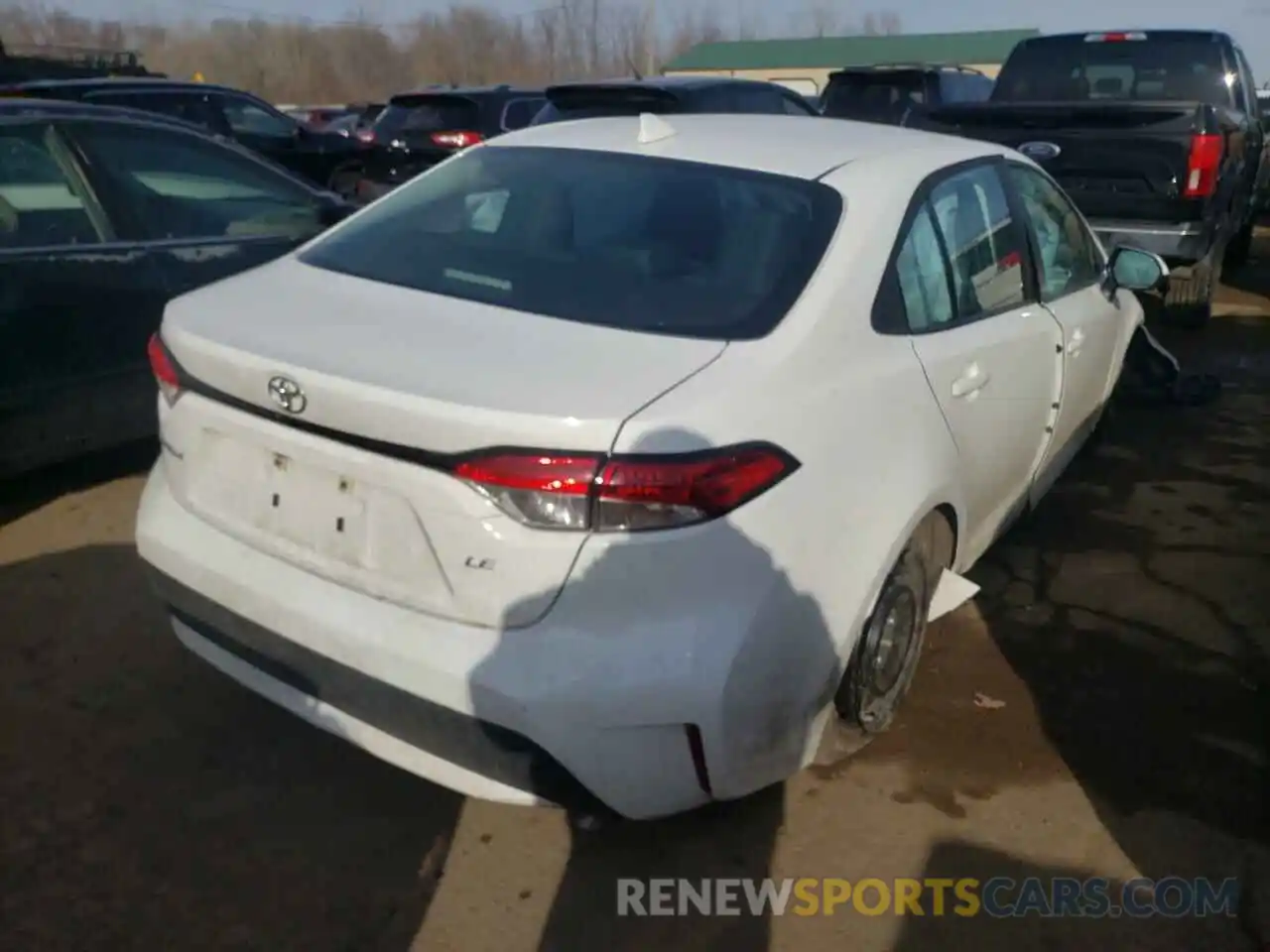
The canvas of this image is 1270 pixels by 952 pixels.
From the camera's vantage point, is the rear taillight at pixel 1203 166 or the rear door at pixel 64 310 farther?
the rear taillight at pixel 1203 166

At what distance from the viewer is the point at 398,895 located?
2514 mm

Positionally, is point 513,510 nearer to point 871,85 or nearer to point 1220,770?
point 1220,770

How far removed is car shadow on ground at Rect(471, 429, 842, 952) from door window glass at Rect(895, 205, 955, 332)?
0.90 metres

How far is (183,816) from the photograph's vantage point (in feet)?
8.94

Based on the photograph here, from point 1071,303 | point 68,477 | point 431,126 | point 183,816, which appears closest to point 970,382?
point 1071,303

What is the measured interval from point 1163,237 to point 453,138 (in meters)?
6.48

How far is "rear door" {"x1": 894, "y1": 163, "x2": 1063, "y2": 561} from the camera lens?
291cm

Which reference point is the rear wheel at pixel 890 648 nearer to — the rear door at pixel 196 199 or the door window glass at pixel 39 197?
the rear door at pixel 196 199

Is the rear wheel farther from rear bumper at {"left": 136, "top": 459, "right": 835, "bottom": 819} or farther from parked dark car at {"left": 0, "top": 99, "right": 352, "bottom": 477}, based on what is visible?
parked dark car at {"left": 0, "top": 99, "right": 352, "bottom": 477}

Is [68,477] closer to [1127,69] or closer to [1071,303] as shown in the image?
[1071,303]

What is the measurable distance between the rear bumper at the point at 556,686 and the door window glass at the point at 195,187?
2.50 meters

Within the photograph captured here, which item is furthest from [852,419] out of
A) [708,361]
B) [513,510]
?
[513,510]

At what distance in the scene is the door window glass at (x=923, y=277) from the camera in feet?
9.28

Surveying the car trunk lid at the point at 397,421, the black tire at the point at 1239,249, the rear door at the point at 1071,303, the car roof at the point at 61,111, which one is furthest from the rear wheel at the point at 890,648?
the black tire at the point at 1239,249
